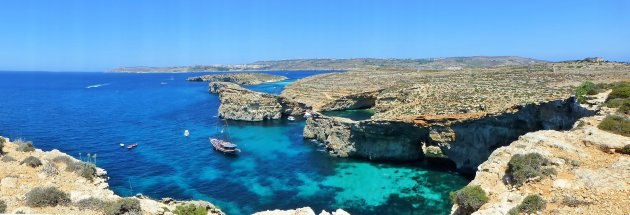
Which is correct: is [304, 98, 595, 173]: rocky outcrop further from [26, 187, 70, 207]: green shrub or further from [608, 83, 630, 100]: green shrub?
[26, 187, 70, 207]: green shrub

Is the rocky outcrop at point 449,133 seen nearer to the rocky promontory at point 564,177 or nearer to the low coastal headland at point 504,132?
the low coastal headland at point 504,132

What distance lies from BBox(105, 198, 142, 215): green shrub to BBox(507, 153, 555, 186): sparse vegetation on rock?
1422cm

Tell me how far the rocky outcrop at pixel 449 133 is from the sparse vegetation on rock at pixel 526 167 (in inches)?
566

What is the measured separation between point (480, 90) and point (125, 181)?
36.3m

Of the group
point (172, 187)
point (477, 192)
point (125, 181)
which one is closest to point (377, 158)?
point (172, 187)

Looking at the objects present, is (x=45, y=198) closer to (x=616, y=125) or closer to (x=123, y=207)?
(x=123, y=207)

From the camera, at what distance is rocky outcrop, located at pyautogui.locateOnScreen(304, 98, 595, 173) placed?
34.1m

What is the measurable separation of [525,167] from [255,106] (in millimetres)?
60333

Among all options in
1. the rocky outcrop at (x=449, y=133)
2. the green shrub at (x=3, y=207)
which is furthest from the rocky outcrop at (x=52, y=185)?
the rocky outcrop at (x=449, y=133)

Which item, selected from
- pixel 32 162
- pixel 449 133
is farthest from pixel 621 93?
pixel 32 162

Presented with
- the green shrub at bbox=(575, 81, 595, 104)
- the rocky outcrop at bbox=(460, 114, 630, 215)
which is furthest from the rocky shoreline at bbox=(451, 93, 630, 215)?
the green shrub at bbox=(575, 81, 595, 104)

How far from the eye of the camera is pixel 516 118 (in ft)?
118

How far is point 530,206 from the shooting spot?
13.9 meters

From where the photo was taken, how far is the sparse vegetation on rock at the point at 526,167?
1584 cm
